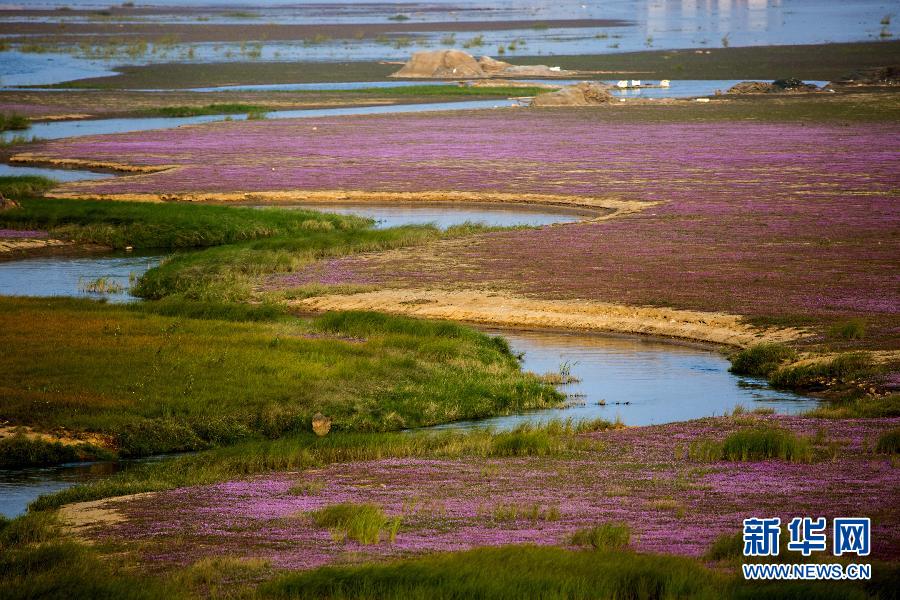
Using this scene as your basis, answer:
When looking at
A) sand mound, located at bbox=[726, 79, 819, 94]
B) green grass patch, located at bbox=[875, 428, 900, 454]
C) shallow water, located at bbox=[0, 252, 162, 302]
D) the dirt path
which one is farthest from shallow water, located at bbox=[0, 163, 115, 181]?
sand mound, located at bbox=[726, 79, 819, 94]

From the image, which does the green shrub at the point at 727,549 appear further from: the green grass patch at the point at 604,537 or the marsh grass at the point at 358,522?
the marsh grass at the point at 358,522

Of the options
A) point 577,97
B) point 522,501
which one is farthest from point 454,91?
point 522,501

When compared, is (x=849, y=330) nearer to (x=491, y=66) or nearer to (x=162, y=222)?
(x=162, y=222)

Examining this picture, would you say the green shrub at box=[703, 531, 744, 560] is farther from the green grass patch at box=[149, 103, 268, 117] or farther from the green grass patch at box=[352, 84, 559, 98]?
the green grass patch at box=[352, 84, 559, 98]

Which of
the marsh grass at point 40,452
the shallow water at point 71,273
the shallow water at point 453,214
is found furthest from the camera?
the shallow water at point 453,214

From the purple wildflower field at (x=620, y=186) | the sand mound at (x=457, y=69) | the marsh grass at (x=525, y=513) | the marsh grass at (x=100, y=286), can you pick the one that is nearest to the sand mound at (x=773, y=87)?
the purple wildflower field at (x=620, y=186)
